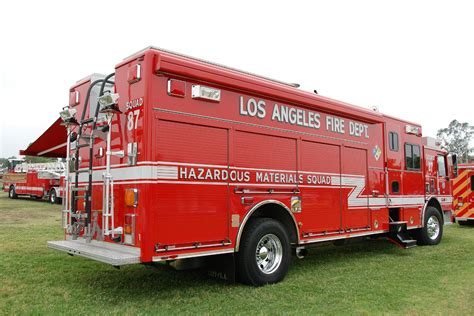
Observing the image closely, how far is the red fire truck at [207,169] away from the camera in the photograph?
210 inches

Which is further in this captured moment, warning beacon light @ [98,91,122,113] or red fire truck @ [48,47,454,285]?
warning beacon light @ [98,91,122,113]

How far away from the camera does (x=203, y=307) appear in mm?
5281

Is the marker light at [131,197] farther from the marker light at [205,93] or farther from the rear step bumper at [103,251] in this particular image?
the marker light at [205,93]

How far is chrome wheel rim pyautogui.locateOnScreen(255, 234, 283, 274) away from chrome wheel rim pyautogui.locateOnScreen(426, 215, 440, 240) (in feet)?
18.3

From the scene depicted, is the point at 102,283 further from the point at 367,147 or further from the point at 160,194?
the point at 367,147

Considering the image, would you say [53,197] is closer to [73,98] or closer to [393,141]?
→ [73,98]

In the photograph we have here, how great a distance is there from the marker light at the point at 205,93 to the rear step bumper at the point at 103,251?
210 cm

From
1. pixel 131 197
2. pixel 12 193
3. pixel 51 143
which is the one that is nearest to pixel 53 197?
pixel 12 193

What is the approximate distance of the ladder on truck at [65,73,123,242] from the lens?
5598mm

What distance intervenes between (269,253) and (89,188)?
2791 millimetres

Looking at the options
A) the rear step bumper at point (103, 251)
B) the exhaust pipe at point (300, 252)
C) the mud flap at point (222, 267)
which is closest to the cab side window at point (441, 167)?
the exhaust pipe at point (300, 252)

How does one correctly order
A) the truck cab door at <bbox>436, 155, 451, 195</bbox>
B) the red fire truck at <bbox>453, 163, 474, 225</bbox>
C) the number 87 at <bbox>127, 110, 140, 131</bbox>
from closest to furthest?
the number 87 at <bbox>127, 110, 140, 131</bbox>
the truck cab door at <bbox>436, 155, 451, 195</bbox>
the red fire truck at <bbox>453, 163, 474, 225</bbox>

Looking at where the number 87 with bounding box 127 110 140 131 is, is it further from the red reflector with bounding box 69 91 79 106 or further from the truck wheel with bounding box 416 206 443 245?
the truck wheel with bounding box 416 206 443 245

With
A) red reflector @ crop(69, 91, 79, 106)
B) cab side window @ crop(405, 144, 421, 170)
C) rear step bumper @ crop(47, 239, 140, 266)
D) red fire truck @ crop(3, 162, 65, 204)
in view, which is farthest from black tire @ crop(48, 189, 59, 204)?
cab side window @ crop(405, 144, 421, 170)
